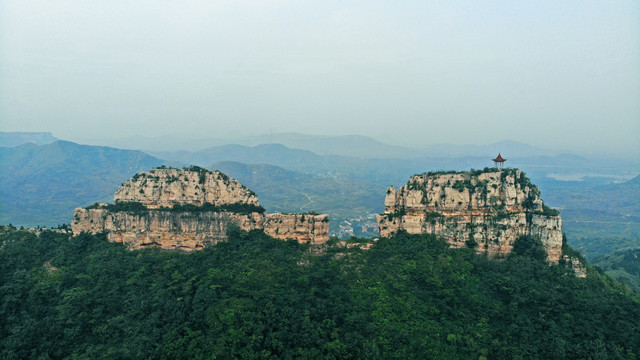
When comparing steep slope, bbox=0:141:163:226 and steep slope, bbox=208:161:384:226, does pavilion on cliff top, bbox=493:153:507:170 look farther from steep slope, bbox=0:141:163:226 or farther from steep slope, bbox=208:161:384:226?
steep slope, bbox=0:141:163:226

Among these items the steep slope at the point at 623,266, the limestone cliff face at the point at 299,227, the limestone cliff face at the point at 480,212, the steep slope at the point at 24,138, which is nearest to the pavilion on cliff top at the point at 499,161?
the limestone cliff face at the point at 480,212

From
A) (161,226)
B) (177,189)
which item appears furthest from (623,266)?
(161,226)

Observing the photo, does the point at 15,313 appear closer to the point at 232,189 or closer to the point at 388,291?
the point at 232,189

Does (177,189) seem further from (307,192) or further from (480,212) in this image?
(307,192)

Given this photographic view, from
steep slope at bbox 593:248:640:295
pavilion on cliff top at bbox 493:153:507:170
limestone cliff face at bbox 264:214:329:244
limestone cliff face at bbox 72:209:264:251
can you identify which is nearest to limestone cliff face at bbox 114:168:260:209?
limestone cliff face at bbox 72:209:264:251

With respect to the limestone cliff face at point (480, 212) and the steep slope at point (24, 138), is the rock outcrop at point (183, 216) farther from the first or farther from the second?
the steep slope at point (24, 138)
